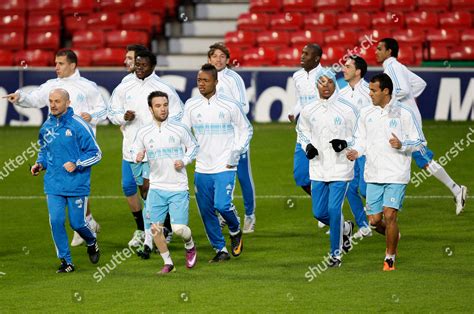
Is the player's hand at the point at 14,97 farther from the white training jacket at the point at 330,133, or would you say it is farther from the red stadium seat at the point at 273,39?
the red stadium seat at the point at 273,39

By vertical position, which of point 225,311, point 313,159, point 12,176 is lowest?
point 12,176

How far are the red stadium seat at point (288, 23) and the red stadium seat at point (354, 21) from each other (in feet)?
3.08

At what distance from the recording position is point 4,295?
37.9ft

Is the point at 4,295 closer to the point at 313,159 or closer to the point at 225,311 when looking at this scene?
the point at 225,311

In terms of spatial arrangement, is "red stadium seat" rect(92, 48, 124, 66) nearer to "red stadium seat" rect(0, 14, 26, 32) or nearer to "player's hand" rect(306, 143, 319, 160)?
"red stadium seat" rect(0, 14, 26, 32)

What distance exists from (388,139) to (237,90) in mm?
3290

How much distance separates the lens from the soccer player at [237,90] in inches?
586

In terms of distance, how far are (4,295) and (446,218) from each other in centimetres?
665

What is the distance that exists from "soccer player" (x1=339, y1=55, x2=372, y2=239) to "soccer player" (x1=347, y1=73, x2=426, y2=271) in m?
1.82

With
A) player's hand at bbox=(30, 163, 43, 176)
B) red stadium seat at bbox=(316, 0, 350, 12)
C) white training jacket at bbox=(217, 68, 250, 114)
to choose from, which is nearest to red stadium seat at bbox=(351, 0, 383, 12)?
red stadium seat at bbox=(316, 0, 350, 12)

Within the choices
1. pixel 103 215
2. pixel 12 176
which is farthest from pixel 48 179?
pixel 12 176

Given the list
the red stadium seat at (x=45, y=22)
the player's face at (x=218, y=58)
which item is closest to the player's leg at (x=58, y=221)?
the player's face at (x=218, y=58)

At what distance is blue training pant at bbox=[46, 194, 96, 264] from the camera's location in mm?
12531

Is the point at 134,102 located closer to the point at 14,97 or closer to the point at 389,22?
the point at 14,97
